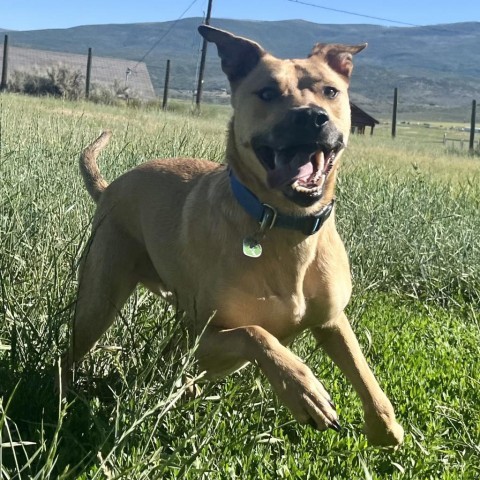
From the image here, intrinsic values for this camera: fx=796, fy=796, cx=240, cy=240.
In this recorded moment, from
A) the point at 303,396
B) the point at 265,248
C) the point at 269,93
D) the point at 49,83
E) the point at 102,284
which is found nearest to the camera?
the point at 303,396

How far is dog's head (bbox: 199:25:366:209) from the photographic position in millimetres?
3455

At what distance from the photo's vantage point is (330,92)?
3.90 metres

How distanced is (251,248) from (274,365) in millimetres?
584

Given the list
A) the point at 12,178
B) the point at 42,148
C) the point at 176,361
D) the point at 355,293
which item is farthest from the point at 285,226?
the point at 42,148

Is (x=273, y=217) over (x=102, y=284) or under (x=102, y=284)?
over

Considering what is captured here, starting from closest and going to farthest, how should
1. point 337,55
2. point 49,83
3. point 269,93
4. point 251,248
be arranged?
point 251,248
point 269,93
point 337,55
point 49,83

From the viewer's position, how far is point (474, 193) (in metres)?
9.52

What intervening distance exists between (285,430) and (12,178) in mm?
3100

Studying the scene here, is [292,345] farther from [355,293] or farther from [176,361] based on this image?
[355,293]

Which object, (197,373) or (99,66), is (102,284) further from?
(99,66)

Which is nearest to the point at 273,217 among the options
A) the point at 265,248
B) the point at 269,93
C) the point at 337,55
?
the point at 265,248

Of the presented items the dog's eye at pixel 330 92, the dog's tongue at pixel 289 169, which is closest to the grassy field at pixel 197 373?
the dog's tongue at pixel 289 169

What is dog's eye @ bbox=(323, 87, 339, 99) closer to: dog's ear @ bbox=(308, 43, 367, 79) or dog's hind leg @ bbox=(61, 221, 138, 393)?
dog's ear @ bbox=(308, 43, 367, 79)

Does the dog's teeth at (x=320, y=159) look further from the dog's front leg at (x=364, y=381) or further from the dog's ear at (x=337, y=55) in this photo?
the dog's ear at (x=337, y=55)
